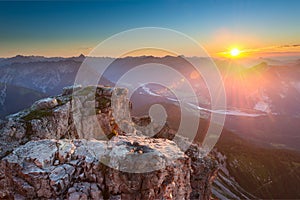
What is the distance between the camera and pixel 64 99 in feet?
177

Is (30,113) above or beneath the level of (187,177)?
above

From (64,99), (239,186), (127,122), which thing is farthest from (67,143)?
(239,186)

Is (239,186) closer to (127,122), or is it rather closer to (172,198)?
(127,122)

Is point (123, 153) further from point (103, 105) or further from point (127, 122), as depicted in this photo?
point (127, 122)

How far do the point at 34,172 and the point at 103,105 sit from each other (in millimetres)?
33147

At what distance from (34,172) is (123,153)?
356 inches

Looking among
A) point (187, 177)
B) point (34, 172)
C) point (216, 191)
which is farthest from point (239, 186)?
→ point (34, 172)

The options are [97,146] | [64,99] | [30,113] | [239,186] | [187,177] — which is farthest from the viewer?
[239,186]

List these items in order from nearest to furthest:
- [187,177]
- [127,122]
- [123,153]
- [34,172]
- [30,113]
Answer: [34,172] < [123,153] < [187,177] < [30,113] < [127,122]

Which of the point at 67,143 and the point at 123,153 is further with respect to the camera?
the point at 67,143

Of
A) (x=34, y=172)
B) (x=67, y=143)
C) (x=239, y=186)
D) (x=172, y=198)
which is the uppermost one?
(x=67, y=143)

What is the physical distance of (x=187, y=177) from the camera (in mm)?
30875

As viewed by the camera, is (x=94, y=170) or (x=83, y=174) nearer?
(x=83, y=174)

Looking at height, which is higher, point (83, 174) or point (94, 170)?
point (94, 170)
